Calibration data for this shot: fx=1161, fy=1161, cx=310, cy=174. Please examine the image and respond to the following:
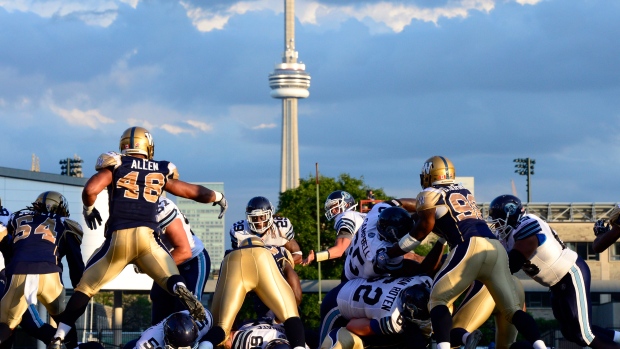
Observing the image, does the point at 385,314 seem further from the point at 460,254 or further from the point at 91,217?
the point at 91,217

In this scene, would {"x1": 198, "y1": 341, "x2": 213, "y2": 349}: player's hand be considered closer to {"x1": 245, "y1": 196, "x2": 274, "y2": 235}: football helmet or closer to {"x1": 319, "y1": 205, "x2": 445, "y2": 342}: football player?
{"x1": 319, "y1": 205, "x2": 445, "y2": 342}: football player

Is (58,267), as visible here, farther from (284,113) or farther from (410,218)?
(284,113)

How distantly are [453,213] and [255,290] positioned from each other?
2231mm

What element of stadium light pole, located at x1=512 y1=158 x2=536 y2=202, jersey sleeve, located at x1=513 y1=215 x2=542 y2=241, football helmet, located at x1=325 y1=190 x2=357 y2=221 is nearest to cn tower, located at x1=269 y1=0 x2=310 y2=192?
stadium light pole, located at x1=512 y1=158 x2=536 y2=202

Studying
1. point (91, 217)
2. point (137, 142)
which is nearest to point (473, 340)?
point (137, 142)

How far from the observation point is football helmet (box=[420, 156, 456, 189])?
1255 cm

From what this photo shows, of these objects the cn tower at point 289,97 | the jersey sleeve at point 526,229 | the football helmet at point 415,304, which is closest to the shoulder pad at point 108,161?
the football helmet at point 415,304

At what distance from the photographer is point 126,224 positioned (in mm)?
12273

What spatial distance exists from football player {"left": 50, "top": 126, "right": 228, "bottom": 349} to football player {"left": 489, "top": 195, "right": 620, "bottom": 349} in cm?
340

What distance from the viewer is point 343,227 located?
595 inches

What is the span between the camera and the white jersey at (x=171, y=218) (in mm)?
13344

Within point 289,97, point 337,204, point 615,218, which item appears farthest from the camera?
point 289,97

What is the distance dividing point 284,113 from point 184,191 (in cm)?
17727

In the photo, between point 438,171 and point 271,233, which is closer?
point 438,171
